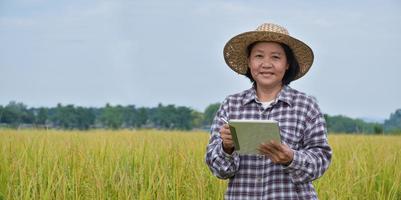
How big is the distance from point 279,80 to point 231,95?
0.72ft

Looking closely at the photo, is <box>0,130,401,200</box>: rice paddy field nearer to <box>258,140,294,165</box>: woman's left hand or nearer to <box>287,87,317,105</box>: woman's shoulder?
<box>287,87,317,105</box>: woman's shoulder

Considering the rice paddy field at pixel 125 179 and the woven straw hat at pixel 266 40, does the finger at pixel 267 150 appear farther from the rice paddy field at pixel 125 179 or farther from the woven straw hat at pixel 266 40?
the rice paddy field at pixel 125 179

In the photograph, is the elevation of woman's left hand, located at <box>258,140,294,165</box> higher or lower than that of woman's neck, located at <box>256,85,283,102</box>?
lower

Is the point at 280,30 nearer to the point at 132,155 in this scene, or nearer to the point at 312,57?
the point at 312,57

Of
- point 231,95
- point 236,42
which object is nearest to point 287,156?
point 231,95

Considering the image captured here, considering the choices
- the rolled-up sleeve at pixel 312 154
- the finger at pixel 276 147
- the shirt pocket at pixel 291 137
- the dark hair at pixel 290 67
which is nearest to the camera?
the finger at pixel 276 147

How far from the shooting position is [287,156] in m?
2.24

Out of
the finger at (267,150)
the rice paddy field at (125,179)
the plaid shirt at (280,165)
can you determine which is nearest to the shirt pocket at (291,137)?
the plaid shirt at (280,165)

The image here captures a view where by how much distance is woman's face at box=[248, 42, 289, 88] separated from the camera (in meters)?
2.42

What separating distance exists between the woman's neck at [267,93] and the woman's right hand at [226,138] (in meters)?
0.27

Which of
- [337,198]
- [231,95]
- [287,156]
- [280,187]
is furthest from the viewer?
[337,198]

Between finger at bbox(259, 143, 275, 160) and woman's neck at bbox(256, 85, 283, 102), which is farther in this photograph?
woman's neck at bbox(256, 85, 283, 102)

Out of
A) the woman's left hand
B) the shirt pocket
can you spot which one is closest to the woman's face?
the shirt pocket

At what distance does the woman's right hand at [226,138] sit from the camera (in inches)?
89.2
